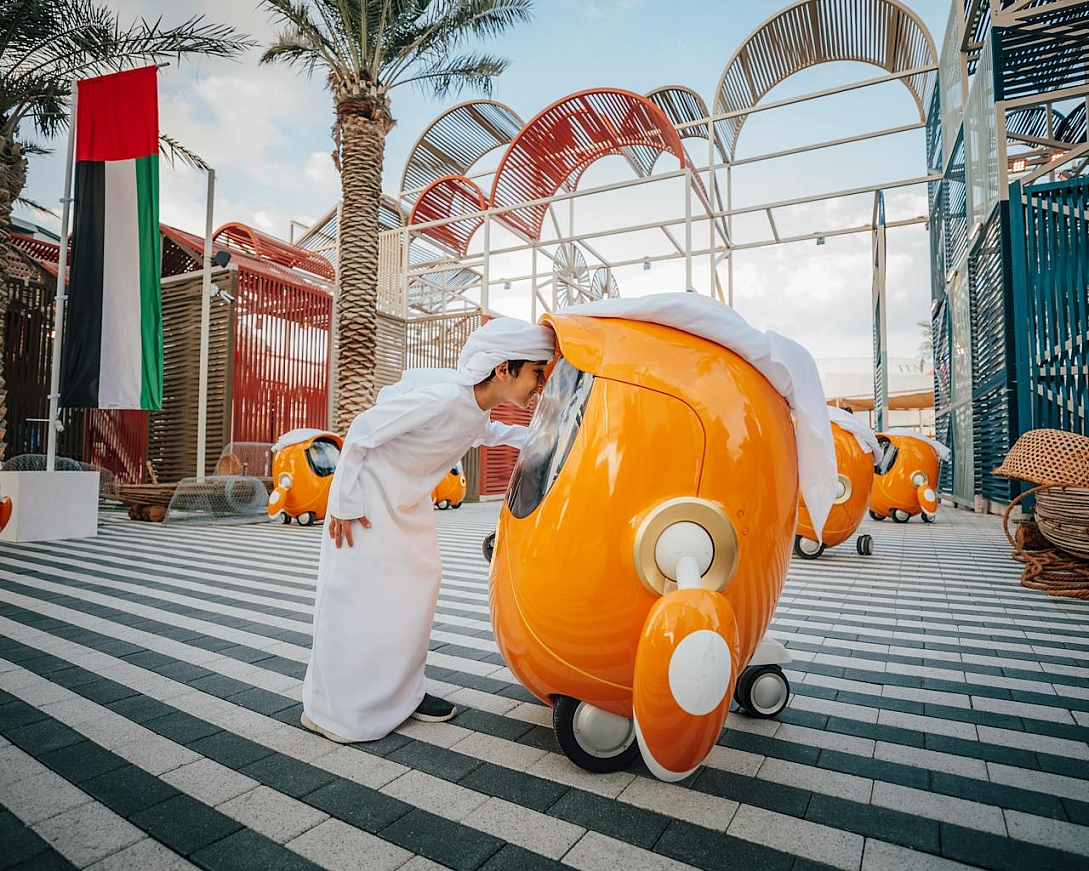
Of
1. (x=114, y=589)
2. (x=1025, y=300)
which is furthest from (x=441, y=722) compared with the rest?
(x=1025, y=300)

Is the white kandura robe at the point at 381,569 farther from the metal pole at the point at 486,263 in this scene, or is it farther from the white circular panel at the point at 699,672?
the metal pole at the point at 486,263

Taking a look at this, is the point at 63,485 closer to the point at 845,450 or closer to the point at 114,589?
the point at 114,589

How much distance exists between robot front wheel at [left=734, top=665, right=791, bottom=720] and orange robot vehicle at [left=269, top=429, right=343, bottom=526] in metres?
7.42

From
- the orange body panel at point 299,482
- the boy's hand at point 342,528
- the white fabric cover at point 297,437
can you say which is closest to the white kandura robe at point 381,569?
the boy's hand at point 342,528

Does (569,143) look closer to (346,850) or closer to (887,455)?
(887,455)

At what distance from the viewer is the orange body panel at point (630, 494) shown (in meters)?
1.92

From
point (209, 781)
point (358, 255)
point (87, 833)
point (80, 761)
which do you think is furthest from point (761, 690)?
point (358, 255)

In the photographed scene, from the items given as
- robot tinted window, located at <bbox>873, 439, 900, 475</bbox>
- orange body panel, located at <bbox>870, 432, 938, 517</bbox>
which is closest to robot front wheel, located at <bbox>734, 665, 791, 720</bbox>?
orange body panel, located at <bbox>870, 432, 938, 517</bbox>

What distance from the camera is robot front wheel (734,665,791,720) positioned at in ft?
8.01

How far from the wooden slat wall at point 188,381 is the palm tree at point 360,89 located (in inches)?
120

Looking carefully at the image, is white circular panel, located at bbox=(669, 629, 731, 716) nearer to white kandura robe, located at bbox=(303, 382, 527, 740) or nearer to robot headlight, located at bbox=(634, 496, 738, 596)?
robot headlight, located at bbox=(634, 496, 738, 596)

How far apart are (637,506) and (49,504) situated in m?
8.68

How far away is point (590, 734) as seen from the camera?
2.04m

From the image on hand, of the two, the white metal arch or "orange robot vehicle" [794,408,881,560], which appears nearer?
"orange robot vehicle" [794,408,881,560]
